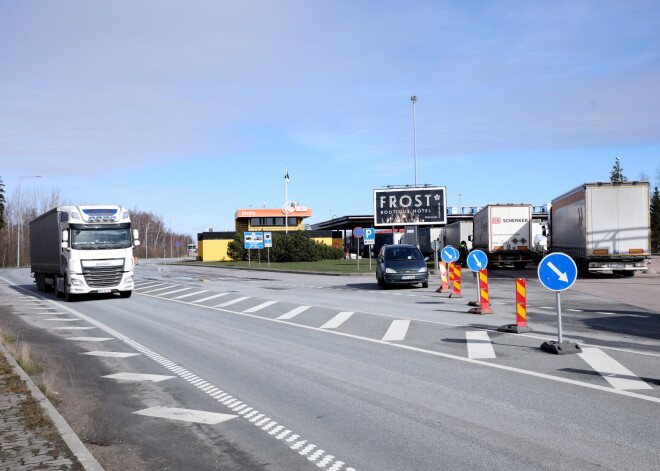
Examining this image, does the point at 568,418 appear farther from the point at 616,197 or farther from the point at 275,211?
the point at 275,211

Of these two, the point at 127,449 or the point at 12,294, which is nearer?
the point at 127,449

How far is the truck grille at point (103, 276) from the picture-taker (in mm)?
22844

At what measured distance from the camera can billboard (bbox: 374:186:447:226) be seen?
52.0 m

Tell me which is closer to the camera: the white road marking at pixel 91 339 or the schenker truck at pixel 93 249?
the white road marking at pixel 91 339

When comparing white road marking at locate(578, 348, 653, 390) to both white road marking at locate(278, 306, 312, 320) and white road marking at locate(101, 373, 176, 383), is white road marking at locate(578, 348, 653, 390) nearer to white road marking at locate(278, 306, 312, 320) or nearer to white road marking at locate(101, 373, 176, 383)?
white road marking at locate(101, 373, 176, 383)

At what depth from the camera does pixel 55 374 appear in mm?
9297

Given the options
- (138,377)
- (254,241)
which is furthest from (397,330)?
(254,241)

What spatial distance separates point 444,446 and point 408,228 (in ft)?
159

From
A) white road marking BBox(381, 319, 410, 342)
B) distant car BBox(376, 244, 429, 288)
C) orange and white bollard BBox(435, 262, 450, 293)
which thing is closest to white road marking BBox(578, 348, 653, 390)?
white road marking BBox(381, 319, 410, 342)

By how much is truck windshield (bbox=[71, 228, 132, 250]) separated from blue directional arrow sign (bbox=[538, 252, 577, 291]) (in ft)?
54.6

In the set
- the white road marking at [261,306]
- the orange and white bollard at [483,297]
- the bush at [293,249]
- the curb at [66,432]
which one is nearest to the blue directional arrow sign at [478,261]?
the orange and white bollard at [483,297]

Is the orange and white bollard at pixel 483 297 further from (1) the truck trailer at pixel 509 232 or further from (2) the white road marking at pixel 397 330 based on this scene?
(1) the truck trailer at pixel 509 232

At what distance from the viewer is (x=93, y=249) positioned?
22922 millimetres

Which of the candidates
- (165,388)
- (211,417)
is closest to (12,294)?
→ (165,388)
